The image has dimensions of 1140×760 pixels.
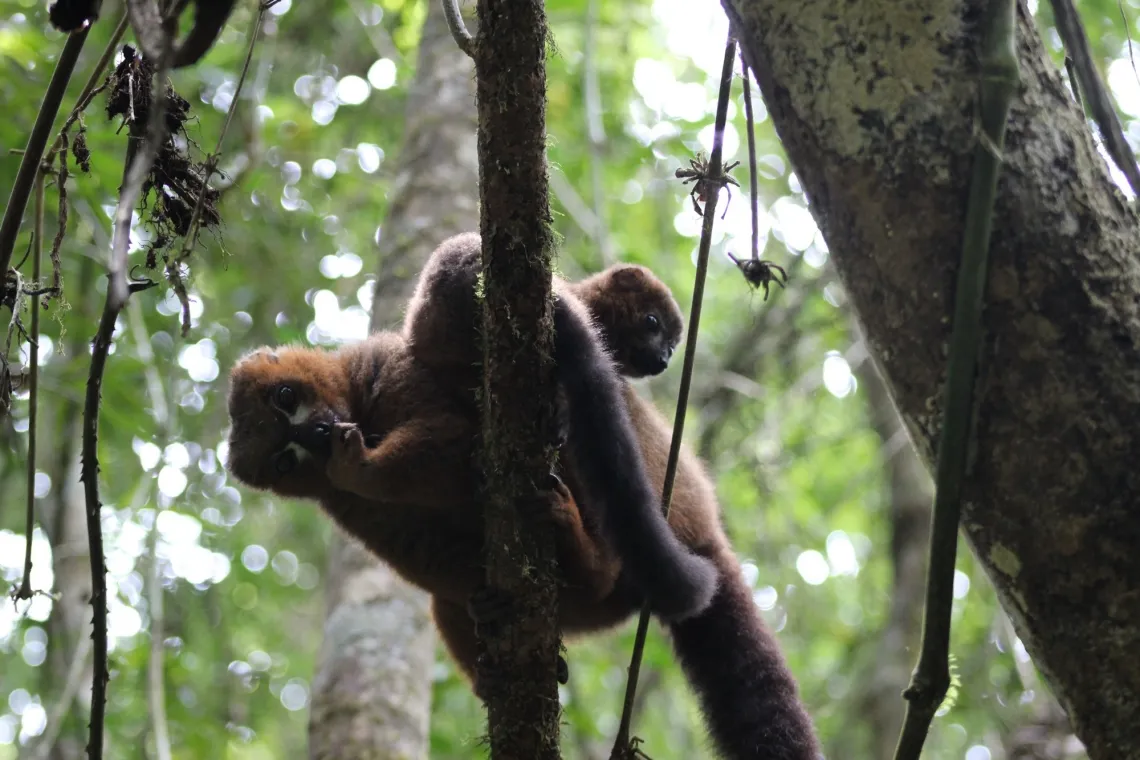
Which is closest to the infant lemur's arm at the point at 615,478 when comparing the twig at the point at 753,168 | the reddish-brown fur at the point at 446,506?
the reddish-brown fur at the point at 446,506

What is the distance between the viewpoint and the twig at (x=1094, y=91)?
2.20 m

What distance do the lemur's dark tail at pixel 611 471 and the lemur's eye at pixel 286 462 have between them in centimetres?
132

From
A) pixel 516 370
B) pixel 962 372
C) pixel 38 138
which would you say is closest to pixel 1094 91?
pixel 962 372

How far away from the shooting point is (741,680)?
3926 mm

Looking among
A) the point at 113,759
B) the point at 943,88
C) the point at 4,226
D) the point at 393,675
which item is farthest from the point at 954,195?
the point at 113,759

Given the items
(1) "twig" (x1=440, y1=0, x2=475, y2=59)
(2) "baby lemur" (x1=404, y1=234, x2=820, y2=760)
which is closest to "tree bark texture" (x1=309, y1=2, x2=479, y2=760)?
(2) "baby lemur" (x1=404, y1=234, x2=820, y2=760)

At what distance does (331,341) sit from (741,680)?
4733 millimetres

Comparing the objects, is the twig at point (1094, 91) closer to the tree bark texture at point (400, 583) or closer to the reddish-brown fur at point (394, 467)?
the reddish-brown fur at point (394, 467)

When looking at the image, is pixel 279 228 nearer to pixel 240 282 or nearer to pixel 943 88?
pixel 240 282

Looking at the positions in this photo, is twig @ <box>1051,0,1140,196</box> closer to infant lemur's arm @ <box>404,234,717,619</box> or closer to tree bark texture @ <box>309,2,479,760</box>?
infant lemur's arm @ <box>404,234,717,619</box>

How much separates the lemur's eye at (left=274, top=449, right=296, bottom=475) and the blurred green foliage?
1.87m

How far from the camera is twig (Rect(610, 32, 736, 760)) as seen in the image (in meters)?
2.73

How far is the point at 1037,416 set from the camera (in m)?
1.81

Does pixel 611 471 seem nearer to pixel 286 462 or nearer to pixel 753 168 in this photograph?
pixel 753 168
